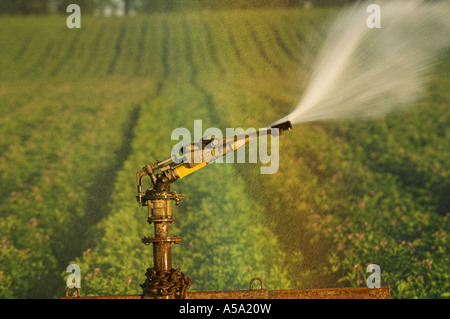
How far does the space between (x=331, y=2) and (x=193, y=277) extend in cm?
757

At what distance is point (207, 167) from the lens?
1142 cm

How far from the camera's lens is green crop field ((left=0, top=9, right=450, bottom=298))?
10266 mm

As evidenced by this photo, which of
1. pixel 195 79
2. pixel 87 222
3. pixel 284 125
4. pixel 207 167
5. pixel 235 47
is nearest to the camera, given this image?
pixel 284 125

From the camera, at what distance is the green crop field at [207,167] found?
10266mm

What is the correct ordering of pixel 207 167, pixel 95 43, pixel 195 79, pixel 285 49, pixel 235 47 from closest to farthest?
pixel 207 167 < pixel 195 79 < pixel 235 47 < pixel 285 49 < pixel 95 43

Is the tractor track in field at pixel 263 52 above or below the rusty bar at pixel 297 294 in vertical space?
above

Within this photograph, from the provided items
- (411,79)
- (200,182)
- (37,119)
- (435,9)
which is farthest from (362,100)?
(37,119)

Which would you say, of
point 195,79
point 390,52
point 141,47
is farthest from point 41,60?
point 390,52

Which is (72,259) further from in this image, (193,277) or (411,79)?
(411,79)

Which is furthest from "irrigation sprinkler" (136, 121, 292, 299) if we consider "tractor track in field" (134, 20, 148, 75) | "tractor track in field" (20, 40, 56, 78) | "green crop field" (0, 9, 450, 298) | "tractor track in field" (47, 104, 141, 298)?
"tractor track in field" (20, 40, 56, 78)

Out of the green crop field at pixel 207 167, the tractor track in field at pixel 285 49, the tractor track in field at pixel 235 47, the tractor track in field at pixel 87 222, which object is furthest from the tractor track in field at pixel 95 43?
the tractor track in field at pixel 285 49

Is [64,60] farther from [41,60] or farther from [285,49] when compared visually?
[285,49]

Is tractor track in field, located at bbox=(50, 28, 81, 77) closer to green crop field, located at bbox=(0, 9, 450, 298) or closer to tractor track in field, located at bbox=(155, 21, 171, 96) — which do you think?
green crop field, located at bbox=(0, 9, 450, 298)

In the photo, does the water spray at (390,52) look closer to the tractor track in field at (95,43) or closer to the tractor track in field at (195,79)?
the tractor track in field at (195,79)
